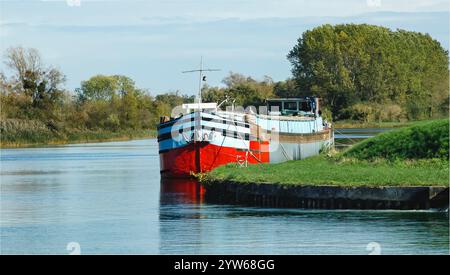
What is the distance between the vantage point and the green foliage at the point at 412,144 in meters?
39.7

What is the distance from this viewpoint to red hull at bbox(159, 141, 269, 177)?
178 ft

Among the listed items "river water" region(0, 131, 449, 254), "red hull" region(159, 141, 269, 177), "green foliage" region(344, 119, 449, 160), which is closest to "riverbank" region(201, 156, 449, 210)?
"river water" region(0, 131, 449, 254)

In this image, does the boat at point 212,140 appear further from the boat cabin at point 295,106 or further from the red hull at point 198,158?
the boat cabin at point 295,106

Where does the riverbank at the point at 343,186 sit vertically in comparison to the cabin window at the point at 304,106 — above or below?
below

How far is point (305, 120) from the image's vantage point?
68.4m

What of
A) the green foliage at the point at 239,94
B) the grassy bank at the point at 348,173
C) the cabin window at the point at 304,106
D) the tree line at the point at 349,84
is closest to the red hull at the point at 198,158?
the grassy bank at the point at 348,173

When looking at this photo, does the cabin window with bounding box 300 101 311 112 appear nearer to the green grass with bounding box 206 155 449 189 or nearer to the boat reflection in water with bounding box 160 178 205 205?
the boat reflection in water with bounding box 160 178 205 205

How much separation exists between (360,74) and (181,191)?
116214 millimetres

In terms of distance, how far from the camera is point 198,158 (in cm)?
5453

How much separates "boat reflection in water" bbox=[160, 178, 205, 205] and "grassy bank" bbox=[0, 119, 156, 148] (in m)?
57.7

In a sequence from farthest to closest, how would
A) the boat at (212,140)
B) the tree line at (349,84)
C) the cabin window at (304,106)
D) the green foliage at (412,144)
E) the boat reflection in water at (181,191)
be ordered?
the tree line at (349,84) < the cabin window at (304,106) < the boat at (212,140) < the boat reflection in water at (181,191) < the green foliage at (412,144)

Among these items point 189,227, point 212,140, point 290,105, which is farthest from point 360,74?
point 189,227

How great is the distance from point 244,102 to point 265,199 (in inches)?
3230
